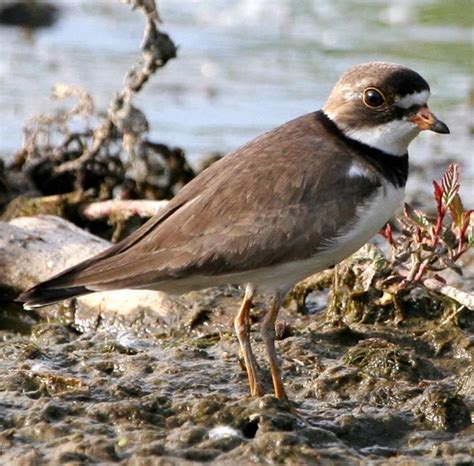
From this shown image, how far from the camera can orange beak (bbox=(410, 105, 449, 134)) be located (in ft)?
21.5

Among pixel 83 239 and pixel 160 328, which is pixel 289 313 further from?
pixel 83 239

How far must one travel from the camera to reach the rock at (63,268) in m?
7.91

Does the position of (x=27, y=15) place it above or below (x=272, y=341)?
above

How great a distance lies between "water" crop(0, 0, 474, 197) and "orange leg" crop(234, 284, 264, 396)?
16.0 feet

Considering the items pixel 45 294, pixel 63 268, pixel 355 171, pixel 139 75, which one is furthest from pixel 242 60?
pixel 45 294

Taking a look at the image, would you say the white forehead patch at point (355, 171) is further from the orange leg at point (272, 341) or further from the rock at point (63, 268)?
the rock at point (63, 268)

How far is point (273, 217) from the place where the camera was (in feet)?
20.5

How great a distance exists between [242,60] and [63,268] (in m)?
7.68

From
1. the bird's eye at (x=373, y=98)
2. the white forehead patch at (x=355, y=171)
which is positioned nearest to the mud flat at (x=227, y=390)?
the white forehead patch at (x=355, y=171)

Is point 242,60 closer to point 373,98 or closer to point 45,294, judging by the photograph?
point 373,98

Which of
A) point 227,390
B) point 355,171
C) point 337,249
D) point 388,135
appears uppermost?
point 388,135

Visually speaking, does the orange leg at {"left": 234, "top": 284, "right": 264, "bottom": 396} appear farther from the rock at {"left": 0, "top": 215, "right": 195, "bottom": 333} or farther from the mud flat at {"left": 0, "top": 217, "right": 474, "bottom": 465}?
the rock at {"left": 0, "top": 215, "right": 195, "bottom": 333}

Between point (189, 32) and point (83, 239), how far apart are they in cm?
868

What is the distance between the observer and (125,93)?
30.1ft
